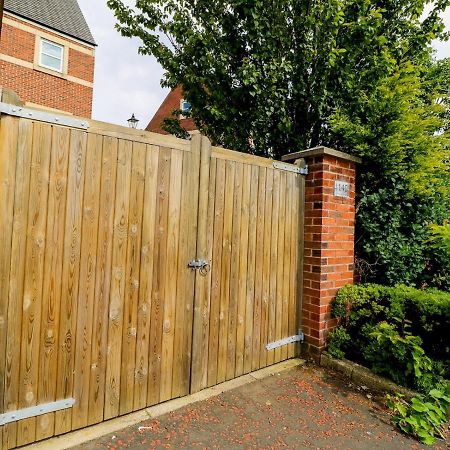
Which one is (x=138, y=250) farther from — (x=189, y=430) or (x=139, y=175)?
(x=189, y=430)

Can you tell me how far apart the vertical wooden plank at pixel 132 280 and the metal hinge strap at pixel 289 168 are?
55.4 inches

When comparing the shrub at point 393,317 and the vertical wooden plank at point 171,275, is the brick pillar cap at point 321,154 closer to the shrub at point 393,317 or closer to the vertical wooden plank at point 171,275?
the shrub at point 393,317

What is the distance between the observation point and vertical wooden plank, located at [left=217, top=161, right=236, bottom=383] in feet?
9.33

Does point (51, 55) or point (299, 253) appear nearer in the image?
point (299, 253)

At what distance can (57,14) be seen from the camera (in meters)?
13.2

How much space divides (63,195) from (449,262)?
4.24 m

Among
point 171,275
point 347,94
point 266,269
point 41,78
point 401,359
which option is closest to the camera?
point 171,275

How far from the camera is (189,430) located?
219cm

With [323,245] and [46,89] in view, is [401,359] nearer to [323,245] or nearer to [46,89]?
[323,245]

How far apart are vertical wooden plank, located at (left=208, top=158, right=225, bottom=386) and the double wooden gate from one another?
0.03 feet

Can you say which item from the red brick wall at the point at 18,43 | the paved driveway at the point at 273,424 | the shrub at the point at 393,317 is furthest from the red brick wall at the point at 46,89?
the shrub at the point at 393,317

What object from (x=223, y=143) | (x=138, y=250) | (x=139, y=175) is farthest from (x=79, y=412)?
(x=223, y=143)

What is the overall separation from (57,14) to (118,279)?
50.1 ft

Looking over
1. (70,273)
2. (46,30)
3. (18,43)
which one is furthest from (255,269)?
(46,30)
